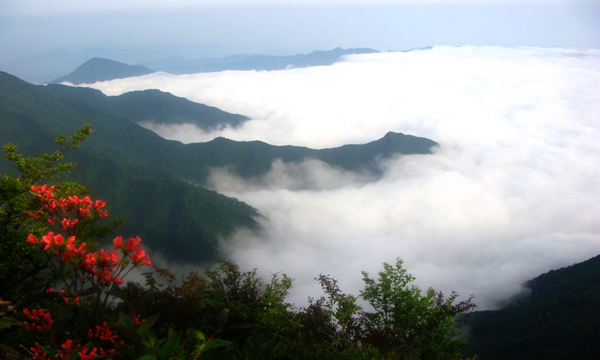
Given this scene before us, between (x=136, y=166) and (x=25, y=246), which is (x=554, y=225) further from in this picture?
(x=25, y=246)

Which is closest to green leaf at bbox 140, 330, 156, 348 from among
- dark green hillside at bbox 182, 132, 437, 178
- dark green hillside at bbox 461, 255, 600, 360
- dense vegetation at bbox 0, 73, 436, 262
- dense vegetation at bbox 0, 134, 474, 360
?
dense vegetation at bbox 0, 134, 474, 360

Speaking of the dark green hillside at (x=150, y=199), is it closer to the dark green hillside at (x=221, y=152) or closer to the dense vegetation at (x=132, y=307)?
the dark green hillside at (x=221, y=152)

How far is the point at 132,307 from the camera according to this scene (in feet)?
9.26

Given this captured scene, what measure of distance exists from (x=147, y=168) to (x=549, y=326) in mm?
89356

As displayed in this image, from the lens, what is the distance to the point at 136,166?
290 feet

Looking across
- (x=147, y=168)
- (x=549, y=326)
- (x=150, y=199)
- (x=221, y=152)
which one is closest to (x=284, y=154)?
(x=221, y=152)

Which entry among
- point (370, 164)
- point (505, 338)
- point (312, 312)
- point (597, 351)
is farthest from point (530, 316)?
point (370, 164)

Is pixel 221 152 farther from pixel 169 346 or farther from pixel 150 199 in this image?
pixel 169 346

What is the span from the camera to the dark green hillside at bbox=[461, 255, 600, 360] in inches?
1606

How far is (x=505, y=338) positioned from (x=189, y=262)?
56.2 m

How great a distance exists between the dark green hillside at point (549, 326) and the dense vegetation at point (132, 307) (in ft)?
107

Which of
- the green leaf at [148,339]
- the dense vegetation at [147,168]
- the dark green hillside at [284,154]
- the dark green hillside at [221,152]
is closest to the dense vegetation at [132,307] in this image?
the green leaf at [148,339]

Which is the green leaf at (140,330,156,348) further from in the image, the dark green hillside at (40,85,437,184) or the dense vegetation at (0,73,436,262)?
the dark green hillside at (40,85,437,184)

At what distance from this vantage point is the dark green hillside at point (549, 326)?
40781 millimetres
